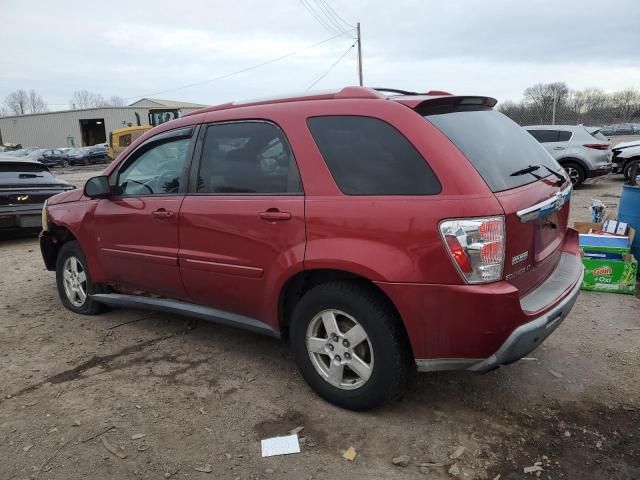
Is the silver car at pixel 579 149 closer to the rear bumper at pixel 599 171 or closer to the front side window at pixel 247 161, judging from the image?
the rear bumper at pixel 599 171

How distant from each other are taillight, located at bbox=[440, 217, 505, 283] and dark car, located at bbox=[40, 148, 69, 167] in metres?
43.2

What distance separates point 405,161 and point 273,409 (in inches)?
64.5

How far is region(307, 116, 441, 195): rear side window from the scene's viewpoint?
8.48 feet

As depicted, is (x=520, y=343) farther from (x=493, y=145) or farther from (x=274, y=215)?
(x=274, y=215)

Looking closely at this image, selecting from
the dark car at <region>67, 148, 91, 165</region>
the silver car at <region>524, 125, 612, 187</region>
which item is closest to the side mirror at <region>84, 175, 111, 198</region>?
the silver car at <region>524, 125, 612, 187</region>

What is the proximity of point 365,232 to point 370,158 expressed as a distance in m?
0.41

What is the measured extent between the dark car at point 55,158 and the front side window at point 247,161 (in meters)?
41.6

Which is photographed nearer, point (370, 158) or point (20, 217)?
point (370, 158)

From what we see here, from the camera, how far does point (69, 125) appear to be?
6106cm

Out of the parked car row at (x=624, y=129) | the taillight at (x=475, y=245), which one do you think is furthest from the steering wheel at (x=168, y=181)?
the parked car row at (x=624, y=129)

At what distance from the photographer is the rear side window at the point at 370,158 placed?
259 cm

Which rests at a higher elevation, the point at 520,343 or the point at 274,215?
the point at 274,215

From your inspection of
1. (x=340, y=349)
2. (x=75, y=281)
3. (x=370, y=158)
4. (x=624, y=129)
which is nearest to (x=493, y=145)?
(x=370, y=158)

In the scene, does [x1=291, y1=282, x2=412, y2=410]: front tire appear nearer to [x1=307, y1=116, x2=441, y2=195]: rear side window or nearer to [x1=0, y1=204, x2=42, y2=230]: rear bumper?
[x1=307, y1=116, x2=441, y2=195]: rear side window
